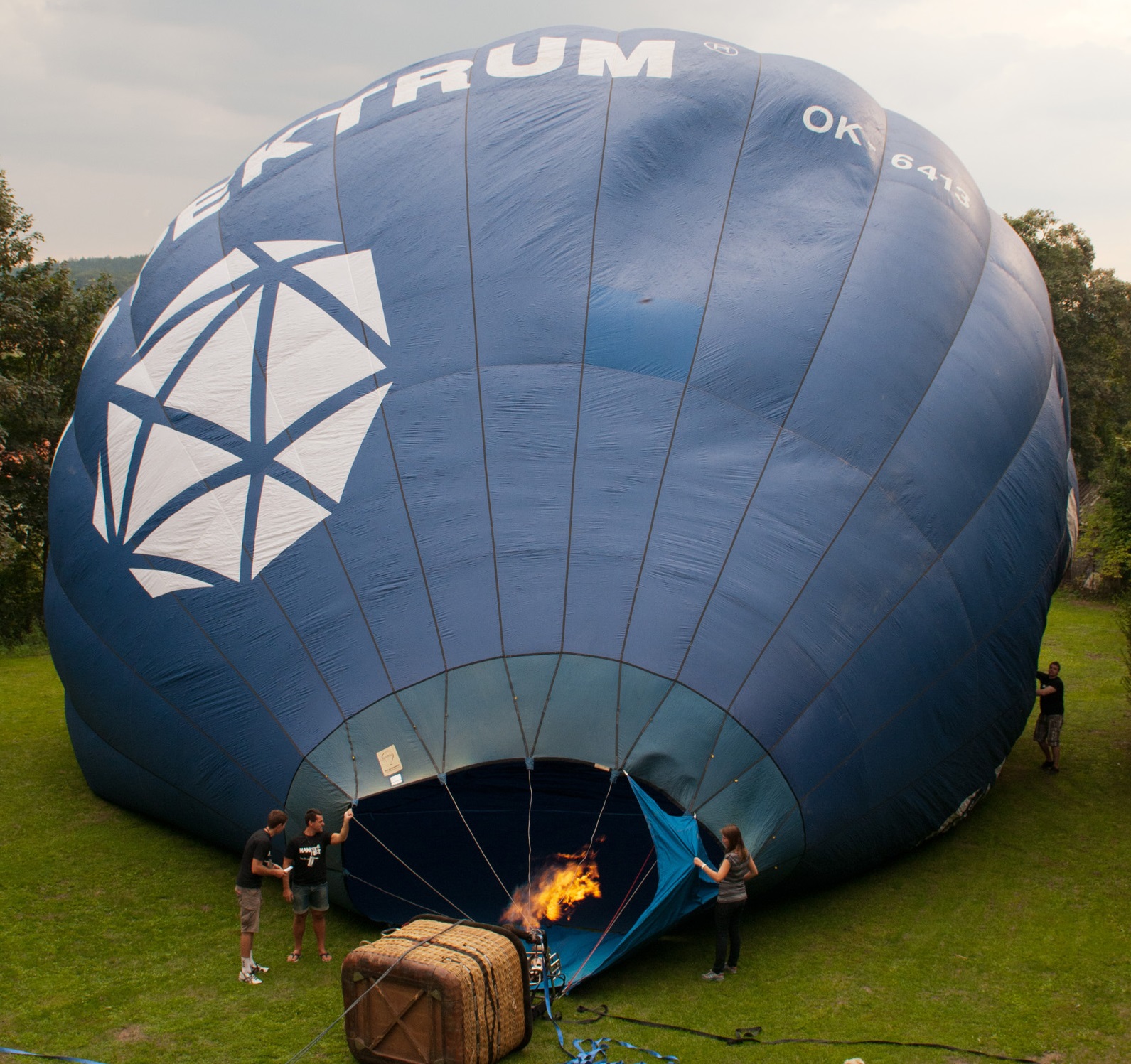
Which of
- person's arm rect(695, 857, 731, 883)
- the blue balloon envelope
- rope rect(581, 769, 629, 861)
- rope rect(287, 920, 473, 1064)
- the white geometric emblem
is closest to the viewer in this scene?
rope rect(287, 920, 473, 1064)

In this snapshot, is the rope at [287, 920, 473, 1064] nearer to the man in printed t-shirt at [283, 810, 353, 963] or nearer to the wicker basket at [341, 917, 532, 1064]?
the wicker basket at [341, 917, 532, 1064]

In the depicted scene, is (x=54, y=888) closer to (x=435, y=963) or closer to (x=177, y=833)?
(x=177, y=833)

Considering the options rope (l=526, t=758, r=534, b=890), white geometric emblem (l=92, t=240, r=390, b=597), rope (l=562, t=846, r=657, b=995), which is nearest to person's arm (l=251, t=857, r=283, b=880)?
rope (l=526, t=758, r=534, b=890)

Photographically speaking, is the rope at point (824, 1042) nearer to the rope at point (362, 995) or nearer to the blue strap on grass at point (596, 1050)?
the blue strap on grass at point (596, 1050)

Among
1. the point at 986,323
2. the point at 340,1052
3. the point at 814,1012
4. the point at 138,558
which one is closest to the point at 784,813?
the point at 814,1012

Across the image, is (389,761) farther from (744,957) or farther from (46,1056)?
(744,957)

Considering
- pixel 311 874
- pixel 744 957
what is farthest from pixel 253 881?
pixel 744 957
